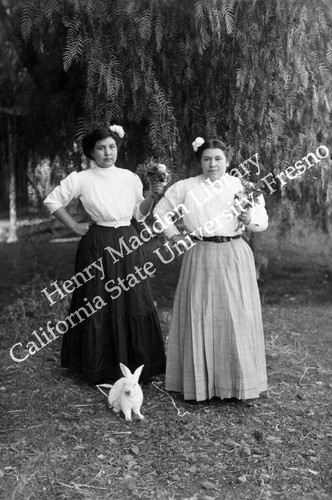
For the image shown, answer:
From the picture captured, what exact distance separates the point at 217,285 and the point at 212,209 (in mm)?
439

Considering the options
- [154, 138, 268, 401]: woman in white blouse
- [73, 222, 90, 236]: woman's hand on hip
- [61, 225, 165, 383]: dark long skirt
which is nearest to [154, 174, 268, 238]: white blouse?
[154, 138, 268, 401]: woman in white blouse

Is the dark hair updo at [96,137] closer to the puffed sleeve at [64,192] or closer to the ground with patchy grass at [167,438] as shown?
the puffed sleeve at [64,192]

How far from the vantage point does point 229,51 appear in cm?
478

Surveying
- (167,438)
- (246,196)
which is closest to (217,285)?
(246,196)

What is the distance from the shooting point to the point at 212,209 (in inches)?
153

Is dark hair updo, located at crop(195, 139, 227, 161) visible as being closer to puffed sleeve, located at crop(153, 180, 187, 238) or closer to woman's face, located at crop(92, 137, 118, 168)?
puffed sleeve, located at crop(153, 180, 187, 238)

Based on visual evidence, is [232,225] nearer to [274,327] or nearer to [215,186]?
[215,186]

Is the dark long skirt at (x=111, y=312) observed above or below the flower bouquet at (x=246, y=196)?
below

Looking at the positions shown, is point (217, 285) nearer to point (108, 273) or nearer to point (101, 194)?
point (108, 273)

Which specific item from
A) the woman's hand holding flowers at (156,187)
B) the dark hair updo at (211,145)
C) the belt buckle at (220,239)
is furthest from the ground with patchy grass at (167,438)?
the dark hair updo at (211,145)

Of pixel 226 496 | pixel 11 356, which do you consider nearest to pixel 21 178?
pixel 11 356

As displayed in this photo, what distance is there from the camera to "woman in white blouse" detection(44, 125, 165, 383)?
13.6ft

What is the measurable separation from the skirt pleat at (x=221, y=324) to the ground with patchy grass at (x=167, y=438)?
166mm

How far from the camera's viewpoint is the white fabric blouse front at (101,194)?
4125 millimetres
